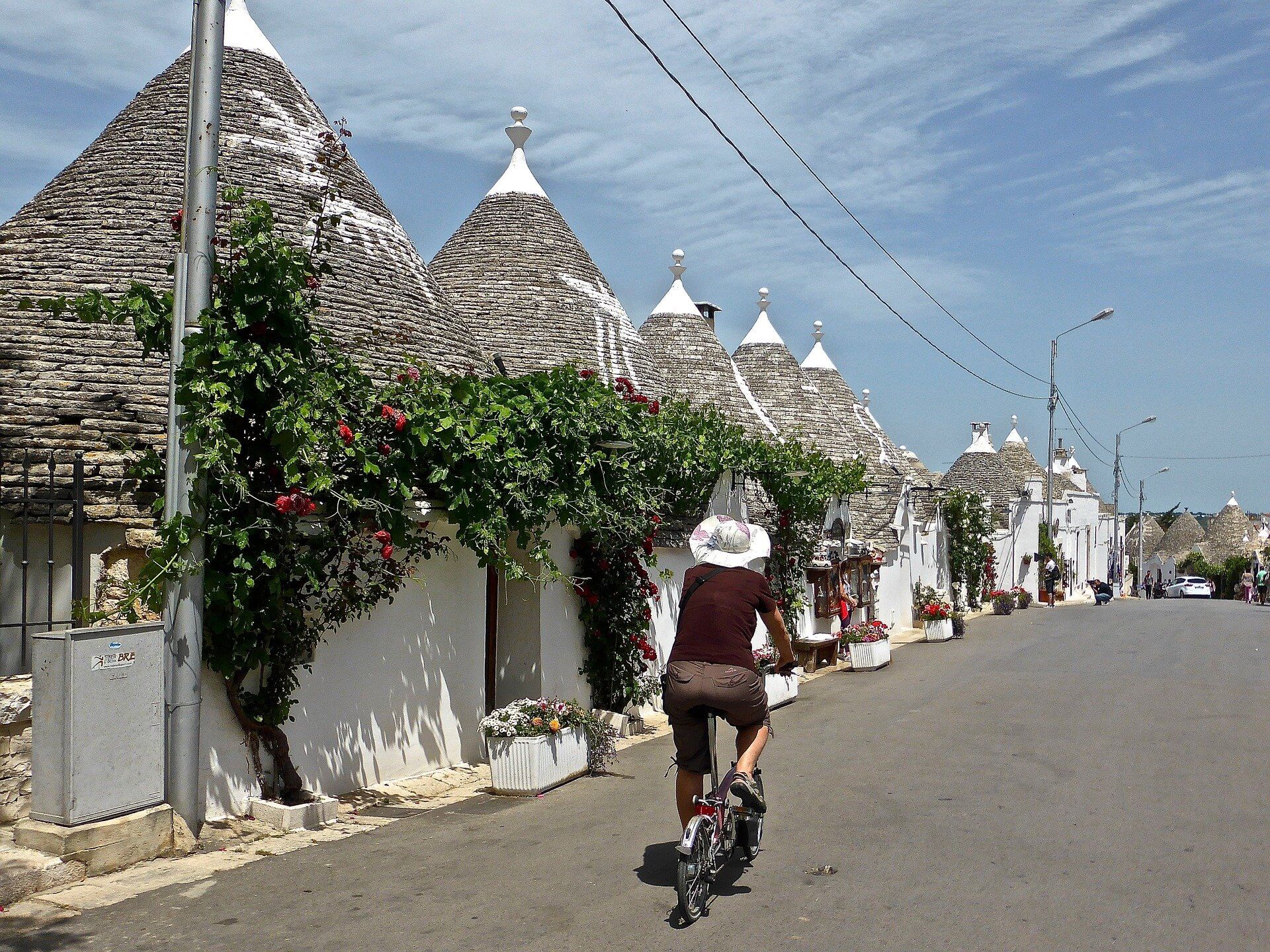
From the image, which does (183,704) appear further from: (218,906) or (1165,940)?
(1165,940)

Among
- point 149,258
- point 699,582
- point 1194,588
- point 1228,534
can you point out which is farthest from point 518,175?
point 1228,534

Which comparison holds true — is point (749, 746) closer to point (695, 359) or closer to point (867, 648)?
point (867, 648)

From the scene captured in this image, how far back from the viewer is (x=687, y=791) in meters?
5.90

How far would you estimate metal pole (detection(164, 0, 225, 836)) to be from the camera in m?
6.71

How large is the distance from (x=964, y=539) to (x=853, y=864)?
30231 millimetres

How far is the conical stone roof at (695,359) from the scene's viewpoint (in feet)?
71.2

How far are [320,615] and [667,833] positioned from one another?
116 inches

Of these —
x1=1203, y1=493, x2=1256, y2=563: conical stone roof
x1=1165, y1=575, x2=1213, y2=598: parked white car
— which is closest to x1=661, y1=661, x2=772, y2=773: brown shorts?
x1=1165, y1=575, x2=1213, y2=598: parked white car

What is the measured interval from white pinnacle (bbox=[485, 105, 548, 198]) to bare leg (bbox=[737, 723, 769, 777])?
13.2 meters

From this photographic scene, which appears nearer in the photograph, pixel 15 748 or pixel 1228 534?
pixel 15 748

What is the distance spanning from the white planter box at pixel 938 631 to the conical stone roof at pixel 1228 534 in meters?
59.0

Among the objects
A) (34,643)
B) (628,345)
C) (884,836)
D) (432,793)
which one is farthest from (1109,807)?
(628,345)

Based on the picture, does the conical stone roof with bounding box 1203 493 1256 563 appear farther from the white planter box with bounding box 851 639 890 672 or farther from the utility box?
the utility box

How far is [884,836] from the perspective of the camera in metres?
6.95
